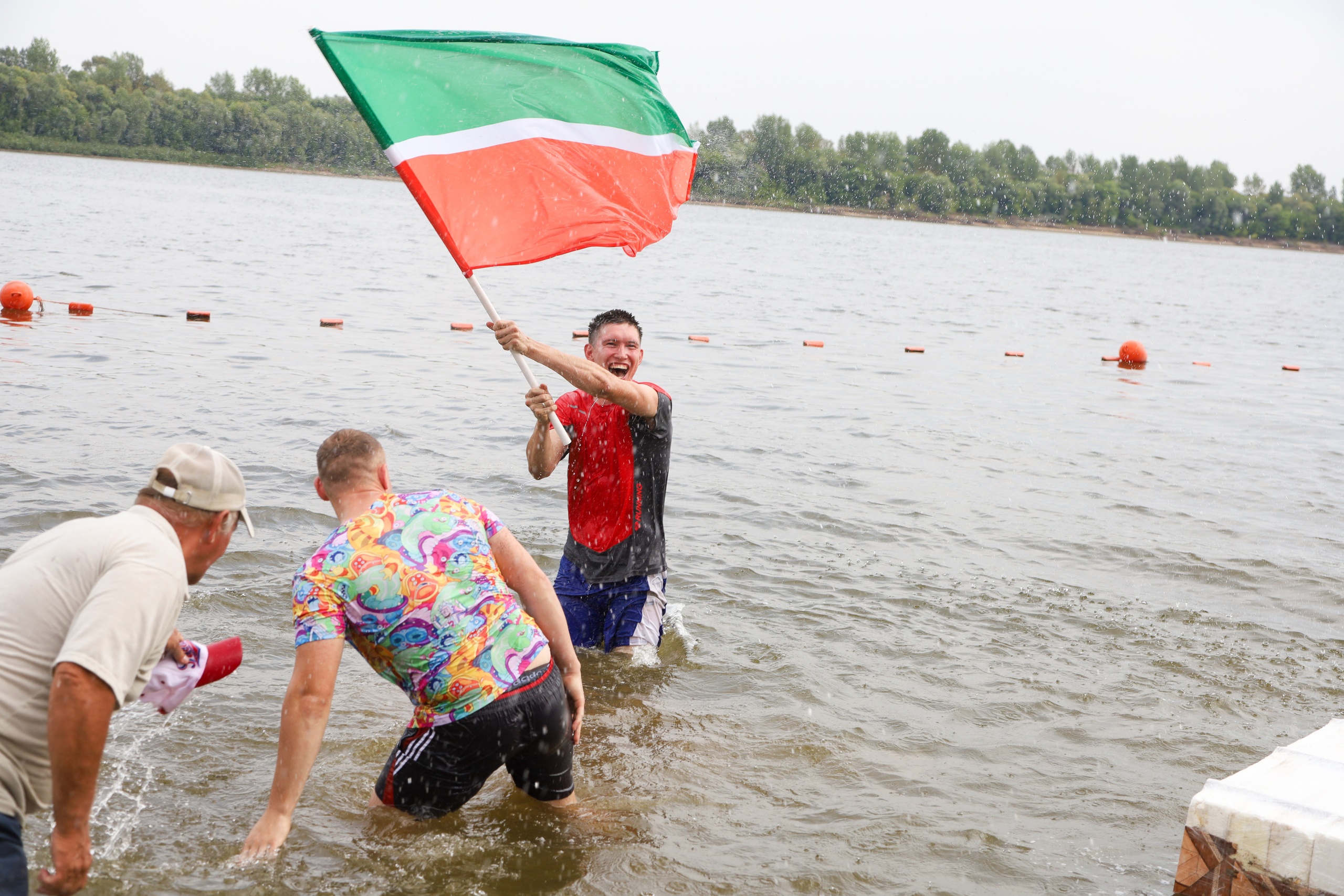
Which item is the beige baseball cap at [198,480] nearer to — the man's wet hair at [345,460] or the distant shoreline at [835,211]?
the man's wet hair at [345,460]

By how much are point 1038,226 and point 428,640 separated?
559 ft

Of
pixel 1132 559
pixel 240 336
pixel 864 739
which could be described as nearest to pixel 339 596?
pixel 864 739

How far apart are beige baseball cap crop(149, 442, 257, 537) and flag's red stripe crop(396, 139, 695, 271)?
241cm

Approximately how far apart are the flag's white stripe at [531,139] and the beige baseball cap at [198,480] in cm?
243

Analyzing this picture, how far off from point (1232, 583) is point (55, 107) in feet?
414

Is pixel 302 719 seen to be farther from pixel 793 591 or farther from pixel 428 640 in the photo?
pixel 793 591

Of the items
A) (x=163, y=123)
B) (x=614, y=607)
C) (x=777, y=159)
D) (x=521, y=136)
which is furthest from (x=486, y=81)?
(x=777, y=159)

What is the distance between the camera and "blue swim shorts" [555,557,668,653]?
242 inches

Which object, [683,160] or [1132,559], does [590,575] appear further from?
[1132,559]

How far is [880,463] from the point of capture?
1264cm

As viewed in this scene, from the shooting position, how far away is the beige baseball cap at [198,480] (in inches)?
115

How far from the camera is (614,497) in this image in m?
6.00

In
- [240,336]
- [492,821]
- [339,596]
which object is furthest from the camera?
[240,336]

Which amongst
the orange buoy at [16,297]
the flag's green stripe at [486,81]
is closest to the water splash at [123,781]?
the flag's green stripe at [486,81]
